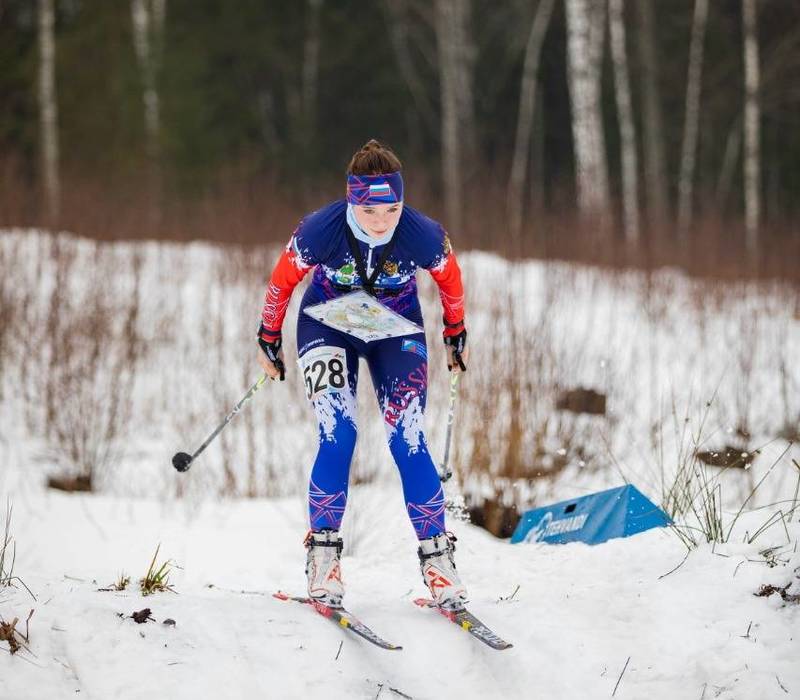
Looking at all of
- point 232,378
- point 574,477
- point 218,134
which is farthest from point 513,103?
point 574,477

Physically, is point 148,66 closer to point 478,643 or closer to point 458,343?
point 458,343

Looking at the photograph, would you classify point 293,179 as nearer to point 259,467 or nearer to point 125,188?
point 125,188

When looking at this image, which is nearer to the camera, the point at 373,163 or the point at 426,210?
the point at 373,163

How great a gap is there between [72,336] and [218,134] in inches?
564

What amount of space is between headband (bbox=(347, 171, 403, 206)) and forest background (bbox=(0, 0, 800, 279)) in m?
4.31

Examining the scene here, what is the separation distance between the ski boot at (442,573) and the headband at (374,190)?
4.44 feet

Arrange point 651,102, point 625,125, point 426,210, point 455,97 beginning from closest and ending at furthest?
point 426,210 → point 455,97 → point 625,125 → point 651,102

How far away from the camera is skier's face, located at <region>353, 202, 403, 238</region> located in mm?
3643

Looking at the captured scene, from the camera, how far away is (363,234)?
3713mm

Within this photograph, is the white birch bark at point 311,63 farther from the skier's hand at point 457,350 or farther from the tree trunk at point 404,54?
the skier's hand at point 457,350

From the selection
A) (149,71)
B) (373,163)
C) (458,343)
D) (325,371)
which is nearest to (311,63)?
(149,71)

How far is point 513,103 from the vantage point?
25.4m

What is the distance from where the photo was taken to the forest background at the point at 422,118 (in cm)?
1130

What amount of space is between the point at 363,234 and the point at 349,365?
0.56 m
